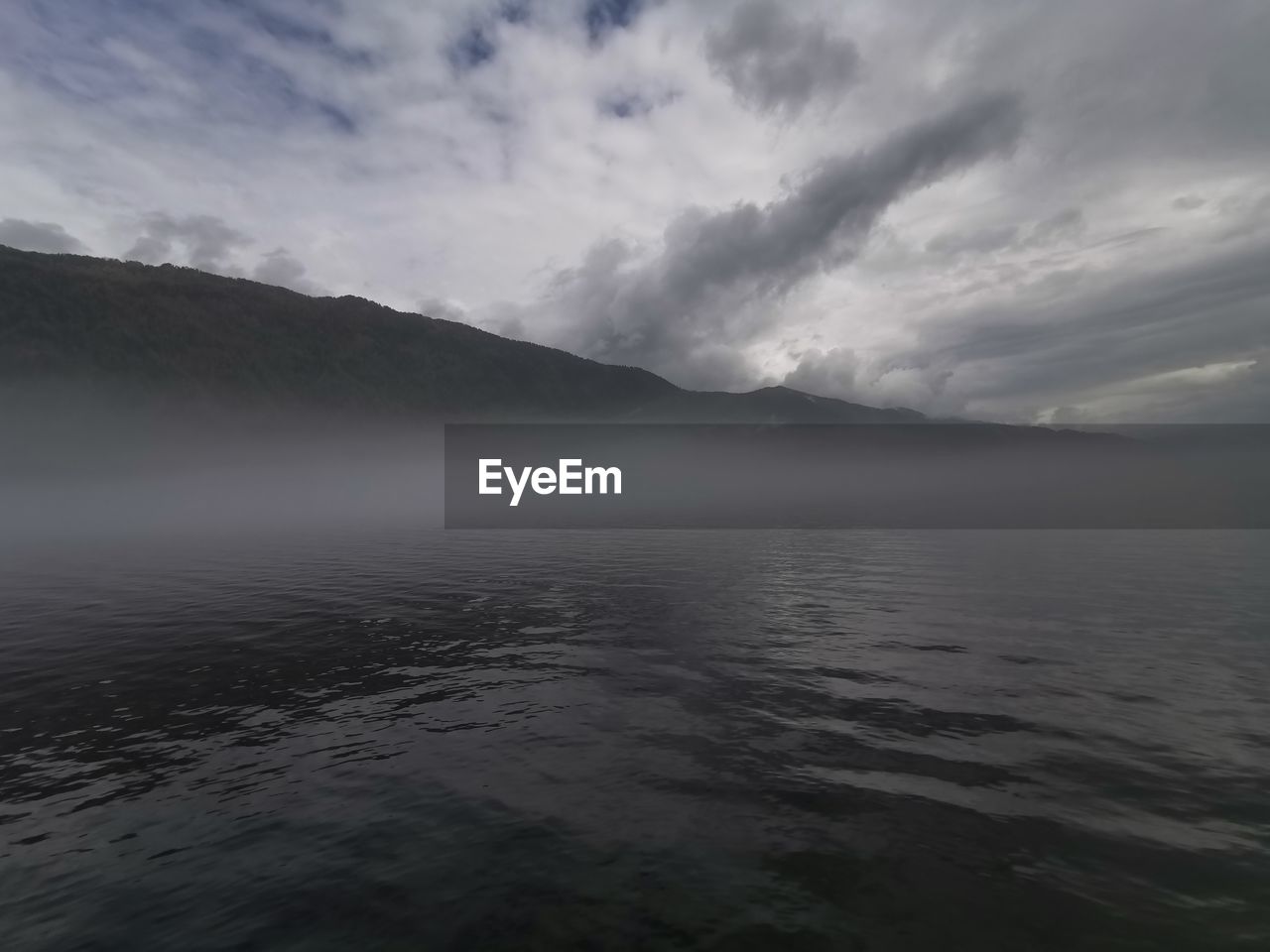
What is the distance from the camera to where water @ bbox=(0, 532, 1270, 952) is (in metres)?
9.96

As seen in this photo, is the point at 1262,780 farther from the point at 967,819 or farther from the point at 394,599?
the point at 394,599

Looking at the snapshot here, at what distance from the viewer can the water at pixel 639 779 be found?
9961 millimetres

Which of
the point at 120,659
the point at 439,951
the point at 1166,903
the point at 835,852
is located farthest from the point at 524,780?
the point at 120,659

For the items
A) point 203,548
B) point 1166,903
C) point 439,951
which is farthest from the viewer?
point 203,548

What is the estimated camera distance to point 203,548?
66.8 meters

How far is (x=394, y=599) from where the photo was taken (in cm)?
3662

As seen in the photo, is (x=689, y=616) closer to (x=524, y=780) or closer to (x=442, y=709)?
(x=442, y=709)

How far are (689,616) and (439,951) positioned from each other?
23.2m

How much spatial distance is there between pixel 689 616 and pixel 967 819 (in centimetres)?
1956

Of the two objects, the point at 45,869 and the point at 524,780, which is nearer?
the point at 45,869

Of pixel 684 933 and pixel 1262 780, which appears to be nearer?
pixel 684 933

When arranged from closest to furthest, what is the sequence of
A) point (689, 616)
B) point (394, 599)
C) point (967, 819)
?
point (967, 819), point (689, 616), point (394, 599)

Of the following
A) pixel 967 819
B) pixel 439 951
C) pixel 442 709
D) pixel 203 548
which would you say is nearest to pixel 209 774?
pixel 442 709

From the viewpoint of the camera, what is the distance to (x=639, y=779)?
14.4 metres
